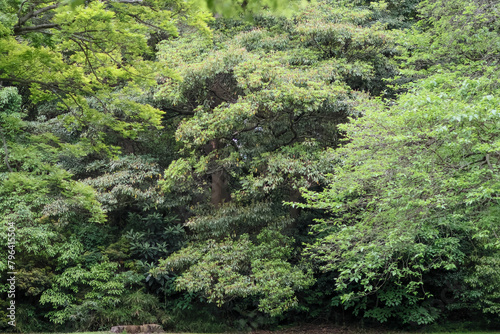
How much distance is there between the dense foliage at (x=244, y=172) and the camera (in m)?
6.09

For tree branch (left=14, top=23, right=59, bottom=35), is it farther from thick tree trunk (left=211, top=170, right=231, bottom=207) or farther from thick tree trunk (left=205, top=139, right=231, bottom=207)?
thick tree trunk (left=211, top=170, right=231, bottom=207)

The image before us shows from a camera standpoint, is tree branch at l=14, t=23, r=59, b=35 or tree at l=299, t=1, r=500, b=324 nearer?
tree branch at l=14, t=23, r=59, b=35

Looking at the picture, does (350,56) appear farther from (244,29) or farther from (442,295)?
(442,295)

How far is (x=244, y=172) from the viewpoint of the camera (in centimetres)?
1048

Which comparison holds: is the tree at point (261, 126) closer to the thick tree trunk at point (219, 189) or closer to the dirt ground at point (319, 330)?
the thick tree trunk at point (219, 189)

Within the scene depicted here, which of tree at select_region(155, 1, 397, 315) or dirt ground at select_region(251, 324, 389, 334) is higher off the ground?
tree at select_region(155, 1, 397, 315)

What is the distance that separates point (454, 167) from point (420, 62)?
17.2 ft

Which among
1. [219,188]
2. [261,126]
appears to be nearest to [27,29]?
[261,126]

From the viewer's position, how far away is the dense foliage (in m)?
6.09

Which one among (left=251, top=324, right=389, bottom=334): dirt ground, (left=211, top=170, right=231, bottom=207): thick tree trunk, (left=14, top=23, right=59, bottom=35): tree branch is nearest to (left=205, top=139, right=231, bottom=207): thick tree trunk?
(left=211, top=170, right=231, bottom=207): thick tree trunk

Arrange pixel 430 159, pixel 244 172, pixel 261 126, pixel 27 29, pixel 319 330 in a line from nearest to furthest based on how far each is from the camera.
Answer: pixel 27 29 < pixel 430 159 < pixel 261 126 < pixel 244 172 < pixel 319 330

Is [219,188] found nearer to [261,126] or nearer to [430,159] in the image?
[261,126]

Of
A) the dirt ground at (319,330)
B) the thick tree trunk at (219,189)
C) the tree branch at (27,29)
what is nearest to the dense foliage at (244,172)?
the thick tree trunk at (219,189)

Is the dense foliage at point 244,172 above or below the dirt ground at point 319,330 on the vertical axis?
above
